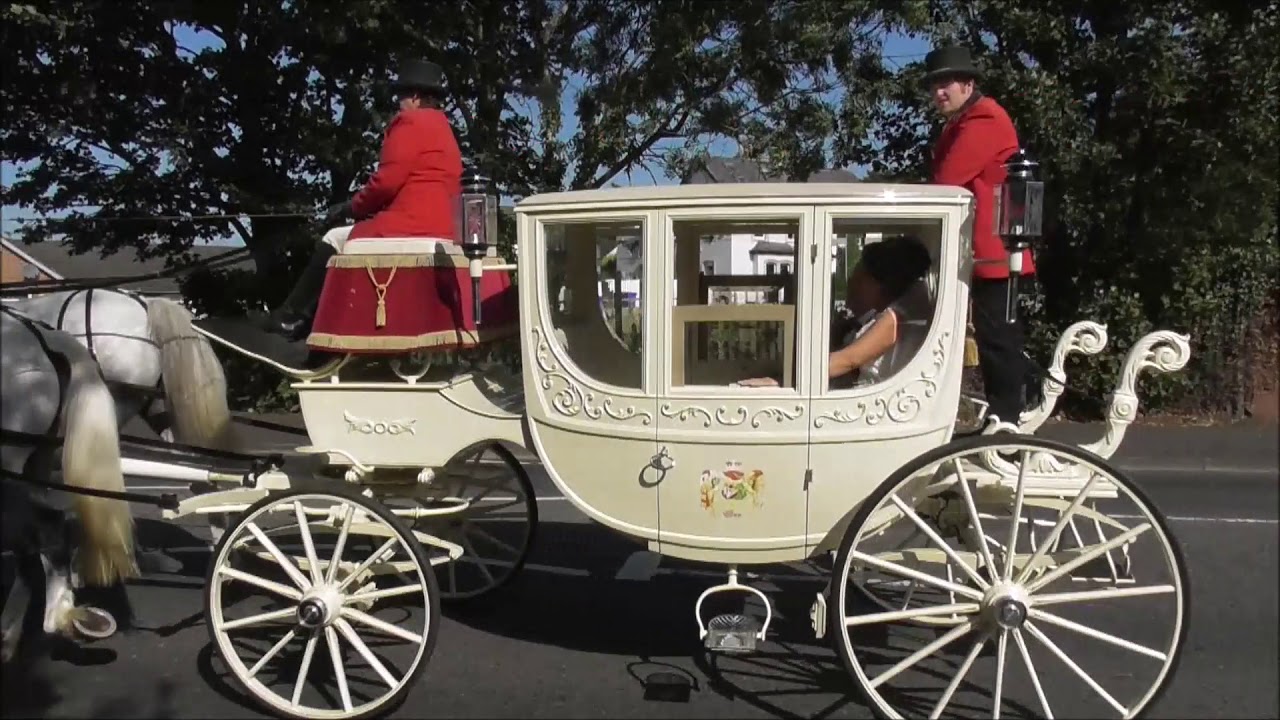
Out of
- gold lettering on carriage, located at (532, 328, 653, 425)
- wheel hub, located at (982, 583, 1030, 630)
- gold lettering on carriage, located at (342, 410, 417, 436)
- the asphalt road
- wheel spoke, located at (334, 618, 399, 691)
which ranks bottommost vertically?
the asphalt road

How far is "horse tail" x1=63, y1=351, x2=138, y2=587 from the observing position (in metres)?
3.71

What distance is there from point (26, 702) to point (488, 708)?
158 cm

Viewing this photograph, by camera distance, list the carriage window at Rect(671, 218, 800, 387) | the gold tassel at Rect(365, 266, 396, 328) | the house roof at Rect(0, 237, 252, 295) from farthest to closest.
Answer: the house roof at Rect(0, 237, 252, 295) → the gold tassel at Rect(365, 266, 396, 328) → the carriage window at Rect(671, 218, 800, 387)

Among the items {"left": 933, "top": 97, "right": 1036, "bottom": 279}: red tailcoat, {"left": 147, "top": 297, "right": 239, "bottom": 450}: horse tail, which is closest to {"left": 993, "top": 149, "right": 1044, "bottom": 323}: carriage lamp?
{"left": 933, "top": 97, "right": 1036, "bottom": 279}: red tailcoat

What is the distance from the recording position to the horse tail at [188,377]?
14.1 ft

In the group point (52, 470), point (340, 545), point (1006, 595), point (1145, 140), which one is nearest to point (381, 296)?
point (340, 545)

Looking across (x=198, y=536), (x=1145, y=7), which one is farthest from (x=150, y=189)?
(x=1145, y=7)

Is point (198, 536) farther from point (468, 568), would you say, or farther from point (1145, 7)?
point (1145, 7)

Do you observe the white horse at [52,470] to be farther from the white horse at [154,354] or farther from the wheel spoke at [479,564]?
the wheel spoke at [479,564]

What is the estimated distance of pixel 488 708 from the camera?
3.56 m

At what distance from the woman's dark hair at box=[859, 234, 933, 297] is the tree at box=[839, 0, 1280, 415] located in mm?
5545

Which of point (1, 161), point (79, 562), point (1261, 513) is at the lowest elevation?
point (1261, 513)

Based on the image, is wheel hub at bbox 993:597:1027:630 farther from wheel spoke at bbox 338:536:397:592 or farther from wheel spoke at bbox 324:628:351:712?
wheel spoke at bbox 324:628:351:712

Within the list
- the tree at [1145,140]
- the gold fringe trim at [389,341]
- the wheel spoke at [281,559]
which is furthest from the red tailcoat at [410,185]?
the tree at [1145,140]
